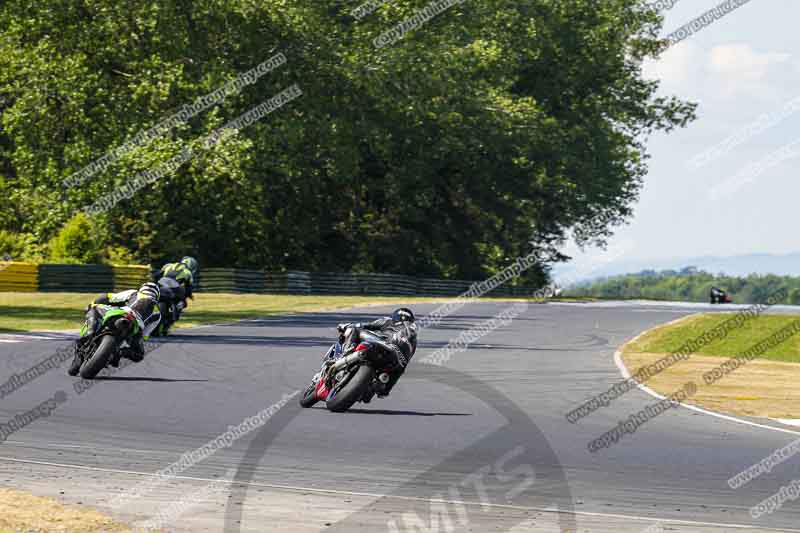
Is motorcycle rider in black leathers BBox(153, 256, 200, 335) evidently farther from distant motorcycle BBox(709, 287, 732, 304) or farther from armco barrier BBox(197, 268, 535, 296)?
distant motorcycle BBox(709, 287, 732, 304)

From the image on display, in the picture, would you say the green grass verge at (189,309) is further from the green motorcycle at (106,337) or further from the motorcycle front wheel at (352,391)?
the motorcycle front wheel at (352,391)

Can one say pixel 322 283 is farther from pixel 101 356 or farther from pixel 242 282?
pixel 101 356

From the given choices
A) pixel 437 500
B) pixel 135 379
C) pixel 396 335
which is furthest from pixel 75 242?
pixel 437 500

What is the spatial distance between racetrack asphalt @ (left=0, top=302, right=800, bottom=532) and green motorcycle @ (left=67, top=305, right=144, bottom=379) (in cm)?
26

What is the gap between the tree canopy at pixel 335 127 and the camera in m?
46.9

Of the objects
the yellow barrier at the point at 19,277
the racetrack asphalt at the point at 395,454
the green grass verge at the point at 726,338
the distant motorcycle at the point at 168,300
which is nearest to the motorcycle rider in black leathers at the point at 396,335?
the racetrack asphalt at the point at 395,454

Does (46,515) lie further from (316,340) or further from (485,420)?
(316,340)

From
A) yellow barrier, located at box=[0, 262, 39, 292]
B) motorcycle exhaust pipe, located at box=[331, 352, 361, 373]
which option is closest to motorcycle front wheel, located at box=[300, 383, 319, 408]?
motorcycle exhaust pipe, located at box=[331, 352, 361, 373]

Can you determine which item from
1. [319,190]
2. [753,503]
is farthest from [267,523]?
[319,190]

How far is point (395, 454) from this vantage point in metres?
12.1

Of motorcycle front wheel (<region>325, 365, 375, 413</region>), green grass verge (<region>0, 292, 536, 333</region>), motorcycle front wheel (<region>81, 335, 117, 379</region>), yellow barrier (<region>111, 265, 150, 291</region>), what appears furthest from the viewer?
yellow barrier (<region>111, 265, 150, 291</region>)

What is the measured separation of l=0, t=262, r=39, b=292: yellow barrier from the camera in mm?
45062

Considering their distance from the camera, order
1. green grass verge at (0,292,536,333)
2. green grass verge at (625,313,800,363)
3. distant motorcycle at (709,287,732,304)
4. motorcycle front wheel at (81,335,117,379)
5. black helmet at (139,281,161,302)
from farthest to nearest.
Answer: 1. distant motorcycle at (709,287,732,304)
2. green grass verge at (0,292,536,333)
3. green grass verge at (625,313,800,363)
4. black helmet at (139,281,161,302)
5. motorcycle front wheel at (81,335,117,379)

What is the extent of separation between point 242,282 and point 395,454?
139 feet
